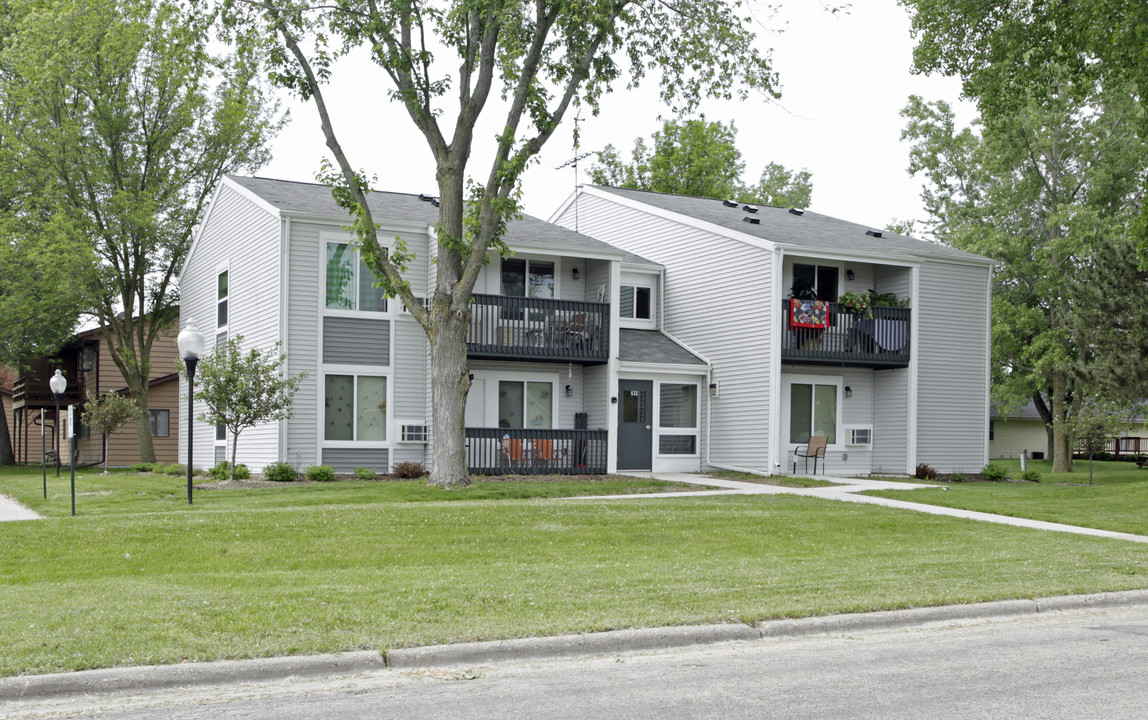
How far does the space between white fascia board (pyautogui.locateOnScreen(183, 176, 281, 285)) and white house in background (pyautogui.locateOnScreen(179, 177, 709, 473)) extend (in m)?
0.09

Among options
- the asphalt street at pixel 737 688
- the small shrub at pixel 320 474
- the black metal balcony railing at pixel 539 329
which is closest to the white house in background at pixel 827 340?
the black metal balcony railing at pixel 539 329

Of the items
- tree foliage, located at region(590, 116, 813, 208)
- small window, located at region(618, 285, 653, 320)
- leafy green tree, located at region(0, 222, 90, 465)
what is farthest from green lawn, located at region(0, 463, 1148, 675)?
tree foliage, located at region(590, 116, 813, 208)

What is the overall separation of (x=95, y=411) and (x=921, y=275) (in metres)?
22.6

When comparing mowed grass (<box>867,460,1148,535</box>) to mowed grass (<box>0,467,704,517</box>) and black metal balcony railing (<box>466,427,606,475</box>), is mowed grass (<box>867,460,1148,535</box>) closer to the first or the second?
mowed grass (<box>0,467,704,517</box>)

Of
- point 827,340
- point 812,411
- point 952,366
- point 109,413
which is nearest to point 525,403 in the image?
point 812,411

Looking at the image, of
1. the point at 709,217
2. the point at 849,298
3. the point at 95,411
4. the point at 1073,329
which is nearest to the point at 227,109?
the point at 95,411

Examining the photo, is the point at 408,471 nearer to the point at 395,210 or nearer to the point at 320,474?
the point at 320,474

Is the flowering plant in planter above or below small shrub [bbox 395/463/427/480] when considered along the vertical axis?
above

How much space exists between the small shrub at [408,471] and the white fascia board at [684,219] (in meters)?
9.17

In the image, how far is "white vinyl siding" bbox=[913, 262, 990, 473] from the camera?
27.0 m

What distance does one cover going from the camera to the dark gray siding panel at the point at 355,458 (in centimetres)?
2283

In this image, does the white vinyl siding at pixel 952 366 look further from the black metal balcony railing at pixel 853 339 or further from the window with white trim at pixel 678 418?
the window with white trim at pixel 678 418

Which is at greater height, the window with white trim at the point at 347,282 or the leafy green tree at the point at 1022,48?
the leafy green tree at the point at 1022,48

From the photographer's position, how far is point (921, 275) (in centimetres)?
2716
